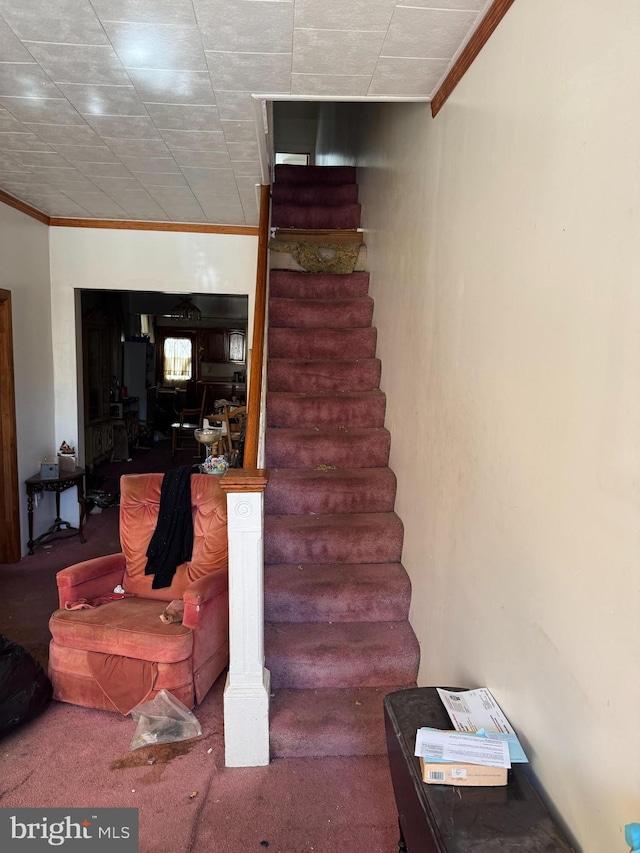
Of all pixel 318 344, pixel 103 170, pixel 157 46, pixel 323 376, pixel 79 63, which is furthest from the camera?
pixel 318 344

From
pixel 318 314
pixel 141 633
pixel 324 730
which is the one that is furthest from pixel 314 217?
pixel 324 730

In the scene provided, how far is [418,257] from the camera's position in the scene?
2.69m

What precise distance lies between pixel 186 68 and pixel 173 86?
171 mm

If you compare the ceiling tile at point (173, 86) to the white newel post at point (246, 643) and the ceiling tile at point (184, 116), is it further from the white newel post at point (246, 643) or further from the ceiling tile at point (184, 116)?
the white newel post at point (246, 643)

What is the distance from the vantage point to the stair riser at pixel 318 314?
13.3ft

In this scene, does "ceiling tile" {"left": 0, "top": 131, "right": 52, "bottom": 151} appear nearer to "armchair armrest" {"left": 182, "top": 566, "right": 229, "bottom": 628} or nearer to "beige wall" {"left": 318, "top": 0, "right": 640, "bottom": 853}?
"beige wall" {"left": 318, "top": 0, "right": 640, "bottom": 853}

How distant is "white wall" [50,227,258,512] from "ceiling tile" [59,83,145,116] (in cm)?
219

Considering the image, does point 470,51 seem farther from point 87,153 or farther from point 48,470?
point 48,470

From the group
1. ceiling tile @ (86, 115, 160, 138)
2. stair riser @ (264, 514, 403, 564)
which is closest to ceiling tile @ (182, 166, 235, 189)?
ceiling tile @ (86, 115, 160, 138)

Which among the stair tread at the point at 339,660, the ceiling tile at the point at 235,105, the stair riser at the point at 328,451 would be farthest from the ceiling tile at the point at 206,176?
the stair tread at the point at 339,660

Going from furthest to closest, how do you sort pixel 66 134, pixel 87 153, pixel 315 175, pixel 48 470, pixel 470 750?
pixel 315 175 → pixel 48 470 → pixel 87 153 → pixel 66 134 → pixel 470 750

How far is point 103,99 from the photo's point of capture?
240cm

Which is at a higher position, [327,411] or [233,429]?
[327,411]

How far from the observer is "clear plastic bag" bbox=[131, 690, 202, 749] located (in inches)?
95.4
